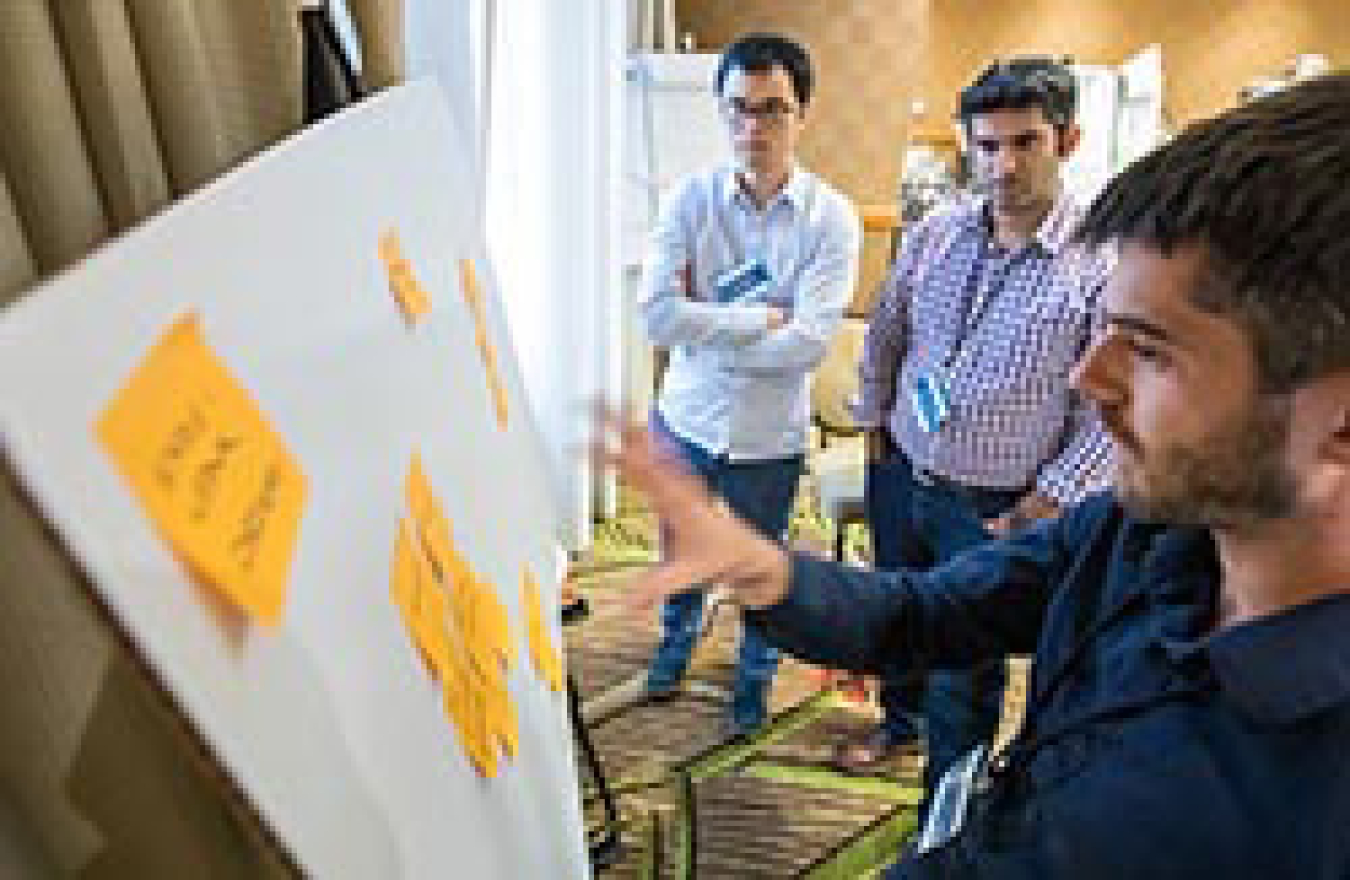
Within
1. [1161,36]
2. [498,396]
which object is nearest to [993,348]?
[498,396]

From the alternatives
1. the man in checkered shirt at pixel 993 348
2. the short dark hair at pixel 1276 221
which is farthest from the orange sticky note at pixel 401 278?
the man in checkered shirt at pixel 993 348

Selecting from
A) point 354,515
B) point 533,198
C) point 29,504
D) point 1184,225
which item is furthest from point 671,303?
point 29,504

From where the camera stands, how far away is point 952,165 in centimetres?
683

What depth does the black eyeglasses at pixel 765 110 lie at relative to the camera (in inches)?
89.9

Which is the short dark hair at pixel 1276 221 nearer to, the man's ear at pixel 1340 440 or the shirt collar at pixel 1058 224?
the man's ear at pixel 1340 440

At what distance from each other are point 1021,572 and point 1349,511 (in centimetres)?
38

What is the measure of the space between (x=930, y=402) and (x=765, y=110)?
0.70m

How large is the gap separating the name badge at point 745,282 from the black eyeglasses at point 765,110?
10.9 inches

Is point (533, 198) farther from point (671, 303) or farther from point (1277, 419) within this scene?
point (1277, 419)

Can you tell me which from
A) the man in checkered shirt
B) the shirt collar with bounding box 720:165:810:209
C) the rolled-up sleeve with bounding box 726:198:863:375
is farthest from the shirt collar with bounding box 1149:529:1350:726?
the shirt collar with bounding box 720:165:810:209

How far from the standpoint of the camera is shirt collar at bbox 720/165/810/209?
2.33 metres

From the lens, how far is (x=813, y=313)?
2.28m

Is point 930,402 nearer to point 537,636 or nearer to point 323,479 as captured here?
point 537,636

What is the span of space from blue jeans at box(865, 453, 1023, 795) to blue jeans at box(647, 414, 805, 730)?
23cm
